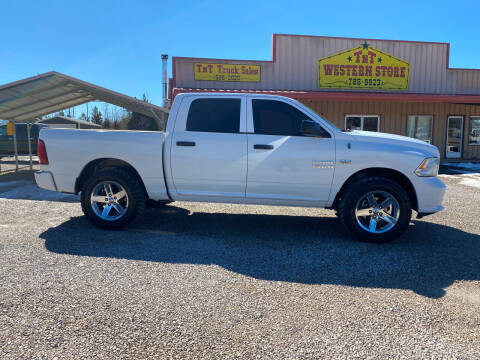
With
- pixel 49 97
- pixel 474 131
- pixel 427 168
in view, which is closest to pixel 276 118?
pixel 427 168

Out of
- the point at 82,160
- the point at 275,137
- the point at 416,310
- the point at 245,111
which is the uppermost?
the point at 245,111

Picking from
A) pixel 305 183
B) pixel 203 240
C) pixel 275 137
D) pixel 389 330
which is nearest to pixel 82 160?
→ pixel 203 240

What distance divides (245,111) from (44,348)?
366cm

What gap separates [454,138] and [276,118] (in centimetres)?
1594

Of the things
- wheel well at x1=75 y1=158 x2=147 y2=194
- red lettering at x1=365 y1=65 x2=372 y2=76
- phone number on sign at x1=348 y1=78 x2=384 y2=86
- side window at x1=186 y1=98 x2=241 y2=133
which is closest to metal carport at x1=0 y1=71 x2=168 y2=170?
wheel well at x1=75 y1=158 x2=147 y2=194

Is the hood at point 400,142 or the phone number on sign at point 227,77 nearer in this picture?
the hood at point 400,142

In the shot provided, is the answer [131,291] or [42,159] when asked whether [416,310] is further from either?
[42,159]

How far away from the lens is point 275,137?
4.88 m

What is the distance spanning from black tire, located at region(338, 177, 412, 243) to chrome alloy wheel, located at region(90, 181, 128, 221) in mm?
3111

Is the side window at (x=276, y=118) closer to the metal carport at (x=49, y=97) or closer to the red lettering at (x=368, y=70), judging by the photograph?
the metal carport at (x=49, y=97)

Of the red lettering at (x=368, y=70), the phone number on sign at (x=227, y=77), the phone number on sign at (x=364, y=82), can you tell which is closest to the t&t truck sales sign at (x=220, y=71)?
the phone number on sign at (x=227, y=77)

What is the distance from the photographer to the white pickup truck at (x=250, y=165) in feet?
15.5

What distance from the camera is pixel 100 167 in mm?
5441

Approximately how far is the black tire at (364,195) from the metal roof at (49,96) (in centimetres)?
809
